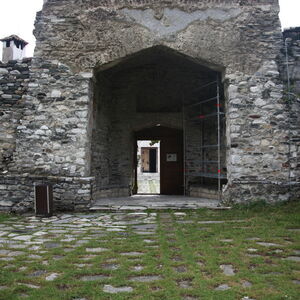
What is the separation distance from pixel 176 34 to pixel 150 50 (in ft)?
2.15

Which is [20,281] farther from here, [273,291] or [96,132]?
[96,132]

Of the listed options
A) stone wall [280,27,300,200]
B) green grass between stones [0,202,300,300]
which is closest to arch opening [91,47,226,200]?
stone wall [280,27,300,200]

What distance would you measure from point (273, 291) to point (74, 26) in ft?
20.4

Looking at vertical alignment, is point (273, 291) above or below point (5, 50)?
below

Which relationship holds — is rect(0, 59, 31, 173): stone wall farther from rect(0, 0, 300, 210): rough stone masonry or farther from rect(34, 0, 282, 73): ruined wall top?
rect(34, 0, 282, 73): ruined wall top

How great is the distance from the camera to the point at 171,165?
9469mm

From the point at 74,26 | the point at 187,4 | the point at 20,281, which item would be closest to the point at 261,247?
the point at 20,281

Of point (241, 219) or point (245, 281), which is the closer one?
point (245, 281)

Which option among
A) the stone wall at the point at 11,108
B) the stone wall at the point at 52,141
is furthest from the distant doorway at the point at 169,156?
the stone wall at the point at 11,108

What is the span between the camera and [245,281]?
250 cm

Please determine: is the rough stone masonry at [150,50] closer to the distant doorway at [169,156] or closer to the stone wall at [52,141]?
the stone wall at [52,141]

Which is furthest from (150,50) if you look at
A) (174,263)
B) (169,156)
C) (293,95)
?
(174,263)

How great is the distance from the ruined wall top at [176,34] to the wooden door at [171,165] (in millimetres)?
3473

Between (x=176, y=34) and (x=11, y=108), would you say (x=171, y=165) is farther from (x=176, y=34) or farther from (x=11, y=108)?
(x=11, y=108)
